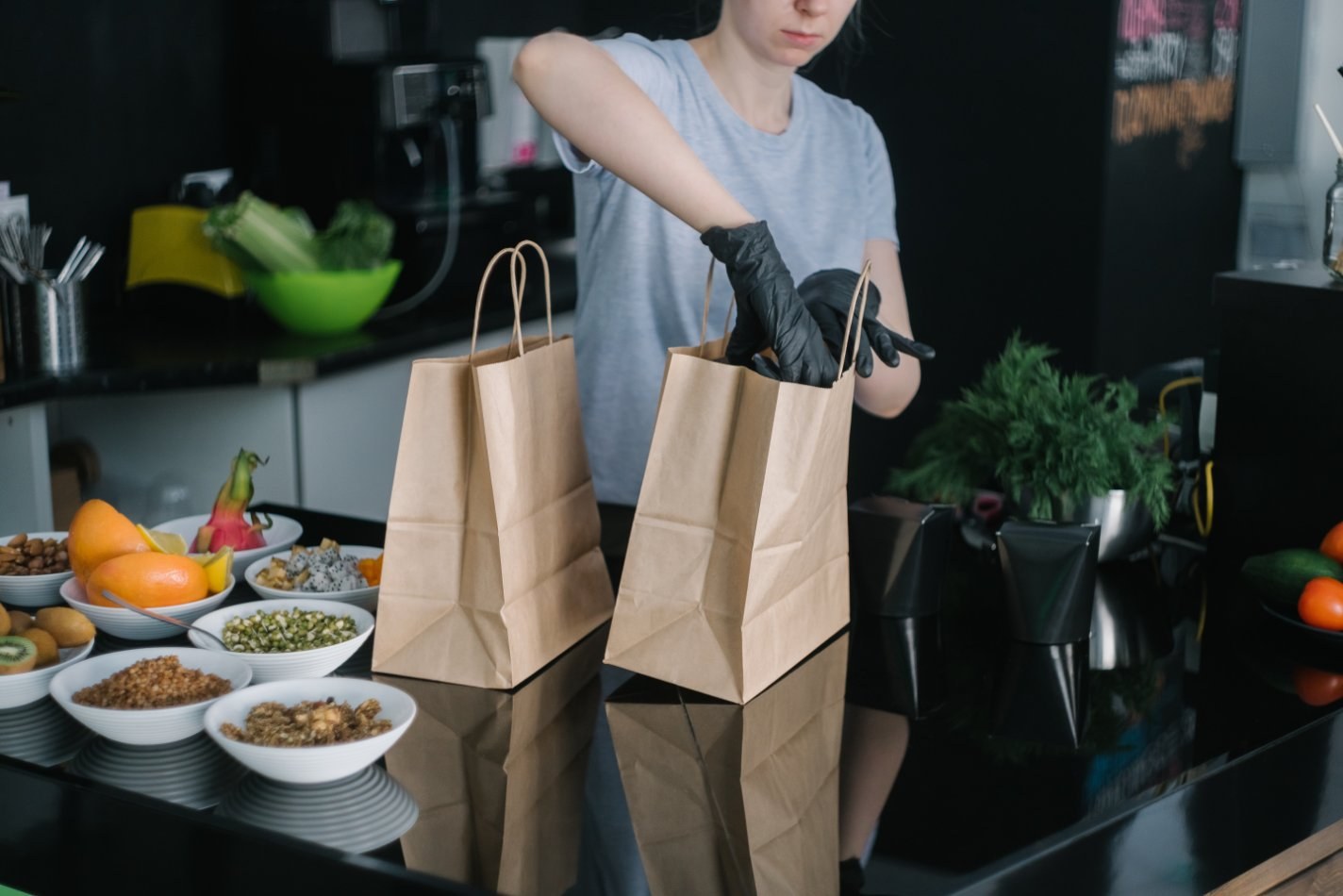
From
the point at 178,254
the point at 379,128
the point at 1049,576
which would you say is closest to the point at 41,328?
the point at 178,254

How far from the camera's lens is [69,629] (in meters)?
1.12

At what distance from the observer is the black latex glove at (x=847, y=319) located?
3.90ft

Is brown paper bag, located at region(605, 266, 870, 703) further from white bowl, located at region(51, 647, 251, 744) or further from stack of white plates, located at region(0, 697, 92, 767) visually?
stack of white plates, located at region(0, 697, 92, 767)

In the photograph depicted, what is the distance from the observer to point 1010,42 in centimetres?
231

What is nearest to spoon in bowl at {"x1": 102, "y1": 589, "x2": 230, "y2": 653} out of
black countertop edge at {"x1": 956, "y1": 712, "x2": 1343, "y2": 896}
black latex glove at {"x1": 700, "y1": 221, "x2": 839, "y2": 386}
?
black latex glove at {"x1": 700, "y1": 221, "x2": 839, "y2": 386}

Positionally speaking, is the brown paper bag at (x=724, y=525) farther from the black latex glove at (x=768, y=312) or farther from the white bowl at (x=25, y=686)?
the white bowl at (x=25, y=686)

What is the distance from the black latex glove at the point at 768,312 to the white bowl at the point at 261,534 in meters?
0.50

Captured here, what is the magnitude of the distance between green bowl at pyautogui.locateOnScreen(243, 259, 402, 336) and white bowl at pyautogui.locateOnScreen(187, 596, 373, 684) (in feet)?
5.11

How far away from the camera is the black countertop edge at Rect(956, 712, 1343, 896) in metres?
0.89

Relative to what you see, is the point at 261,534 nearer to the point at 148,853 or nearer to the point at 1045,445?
the point at 148,853

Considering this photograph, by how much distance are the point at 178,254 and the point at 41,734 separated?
1928mm

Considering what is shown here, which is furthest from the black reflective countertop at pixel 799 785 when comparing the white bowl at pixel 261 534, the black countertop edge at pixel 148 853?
the white bowl at pixel 261 534

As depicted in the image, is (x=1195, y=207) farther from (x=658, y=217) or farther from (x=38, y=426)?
(x=38, y=426)

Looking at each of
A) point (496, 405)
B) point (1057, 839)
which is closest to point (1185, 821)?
point (1057, 839)
